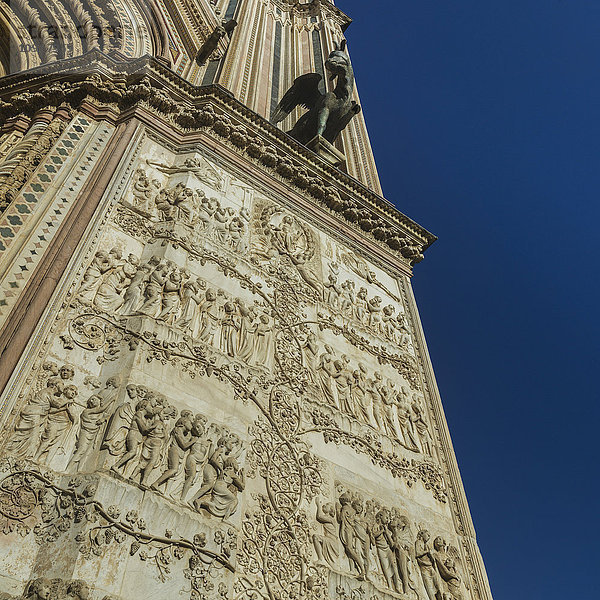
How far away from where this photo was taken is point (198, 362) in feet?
15.7

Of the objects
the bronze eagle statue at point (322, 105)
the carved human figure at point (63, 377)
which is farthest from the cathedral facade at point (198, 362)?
the bronze eagle statue at point (322, 105)

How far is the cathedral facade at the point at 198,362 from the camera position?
3.61 m

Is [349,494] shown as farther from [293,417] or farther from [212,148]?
[212,148]

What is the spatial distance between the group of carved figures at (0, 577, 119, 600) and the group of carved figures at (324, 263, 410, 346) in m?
4.05

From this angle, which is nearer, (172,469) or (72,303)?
(172,469)

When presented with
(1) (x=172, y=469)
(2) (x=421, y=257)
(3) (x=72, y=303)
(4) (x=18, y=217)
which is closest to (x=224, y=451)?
(1) (x=172, y=469)

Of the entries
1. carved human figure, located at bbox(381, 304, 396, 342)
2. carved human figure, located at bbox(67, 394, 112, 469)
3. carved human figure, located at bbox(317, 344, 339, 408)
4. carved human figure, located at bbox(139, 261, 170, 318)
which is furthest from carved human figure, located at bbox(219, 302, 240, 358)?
carved human figure, located at bbox(381, 304, 396, 342)

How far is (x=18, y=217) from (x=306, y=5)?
15570 mm

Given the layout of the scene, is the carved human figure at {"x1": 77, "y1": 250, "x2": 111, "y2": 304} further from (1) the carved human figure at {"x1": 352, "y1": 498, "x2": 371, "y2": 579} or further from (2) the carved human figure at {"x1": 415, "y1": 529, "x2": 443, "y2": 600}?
(2) the carved human figure at {"x1": 415, "y1": 529, "x2": 443, "y2": 600}

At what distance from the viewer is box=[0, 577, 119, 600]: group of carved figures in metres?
3.04

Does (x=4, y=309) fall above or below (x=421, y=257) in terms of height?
below

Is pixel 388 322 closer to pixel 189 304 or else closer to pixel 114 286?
pixel 189 304

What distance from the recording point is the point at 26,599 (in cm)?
303

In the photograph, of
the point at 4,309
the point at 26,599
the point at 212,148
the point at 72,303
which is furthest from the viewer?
the point at 212,148
